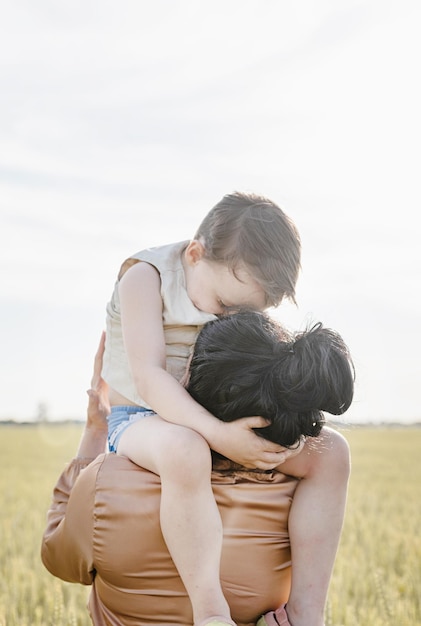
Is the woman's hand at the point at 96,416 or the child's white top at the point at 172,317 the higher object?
the child's white top at the point at 172,317

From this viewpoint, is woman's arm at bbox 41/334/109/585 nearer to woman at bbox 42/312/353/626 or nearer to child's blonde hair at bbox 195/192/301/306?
woman at bbox 42/312/353/626

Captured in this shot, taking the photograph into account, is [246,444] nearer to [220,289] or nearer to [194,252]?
[220,289]

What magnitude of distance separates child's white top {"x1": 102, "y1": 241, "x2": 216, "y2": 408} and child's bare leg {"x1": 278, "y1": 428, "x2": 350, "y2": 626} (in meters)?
0.57

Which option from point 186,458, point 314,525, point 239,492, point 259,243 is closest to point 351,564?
point 314,525

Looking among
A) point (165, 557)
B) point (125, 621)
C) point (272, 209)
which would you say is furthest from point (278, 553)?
point (272, 209)

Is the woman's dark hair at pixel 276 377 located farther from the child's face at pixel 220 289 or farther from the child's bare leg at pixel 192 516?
the child's face at pixel 220 289

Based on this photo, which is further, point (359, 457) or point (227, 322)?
point (359, 457)

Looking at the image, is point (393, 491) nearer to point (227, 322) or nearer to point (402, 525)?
point (402, 525)

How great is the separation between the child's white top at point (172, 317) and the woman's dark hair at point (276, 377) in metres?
0.31

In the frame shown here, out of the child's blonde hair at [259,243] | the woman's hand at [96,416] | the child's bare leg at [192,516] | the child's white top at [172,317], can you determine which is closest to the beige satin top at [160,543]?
the child's bare leg at [192,516]

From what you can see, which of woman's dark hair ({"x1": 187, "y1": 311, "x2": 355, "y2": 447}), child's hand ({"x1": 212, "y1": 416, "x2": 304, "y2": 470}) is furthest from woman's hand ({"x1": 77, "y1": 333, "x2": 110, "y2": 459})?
child's hand ({"x1": 212, "y1": 416, "x2": 304, "y2": 470})

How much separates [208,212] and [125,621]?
1.54 meters

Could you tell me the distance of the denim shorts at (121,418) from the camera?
10.8 feet

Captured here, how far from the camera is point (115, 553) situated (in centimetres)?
308
